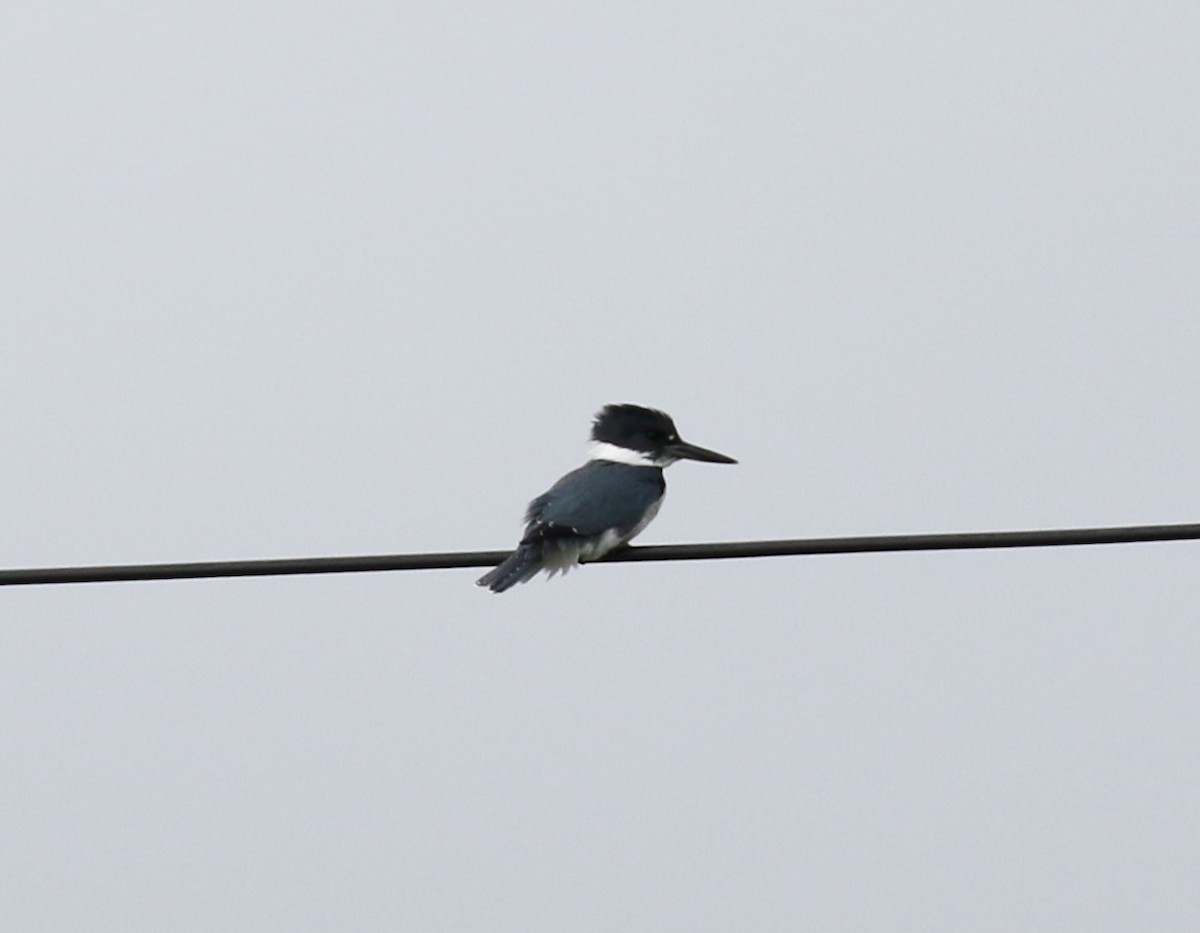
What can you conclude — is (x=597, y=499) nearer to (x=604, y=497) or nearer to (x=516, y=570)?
(x=604, y=497)

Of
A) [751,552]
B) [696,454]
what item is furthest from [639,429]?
[751,552]

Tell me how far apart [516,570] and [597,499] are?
0.55 meters

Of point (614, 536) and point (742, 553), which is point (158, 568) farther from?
point (614, 536)

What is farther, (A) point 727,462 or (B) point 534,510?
(A) point 727,462

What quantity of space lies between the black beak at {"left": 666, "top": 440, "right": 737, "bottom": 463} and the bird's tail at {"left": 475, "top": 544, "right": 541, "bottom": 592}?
1314 millimetres

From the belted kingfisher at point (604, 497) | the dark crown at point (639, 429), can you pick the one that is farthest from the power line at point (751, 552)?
the dark crown at point (639, 429)

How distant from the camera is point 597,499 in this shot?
7.99 m

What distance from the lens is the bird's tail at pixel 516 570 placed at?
7520 millimetres

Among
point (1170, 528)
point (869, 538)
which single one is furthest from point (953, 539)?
point (1170, 528)

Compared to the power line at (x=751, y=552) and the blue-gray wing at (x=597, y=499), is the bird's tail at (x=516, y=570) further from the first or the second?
the power line at (x=751, y=552)

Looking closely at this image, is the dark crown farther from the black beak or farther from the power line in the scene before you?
the power line

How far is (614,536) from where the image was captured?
26.2ft

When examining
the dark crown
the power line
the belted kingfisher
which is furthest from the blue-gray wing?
the power line

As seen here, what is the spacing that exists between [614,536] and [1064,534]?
2255mm
